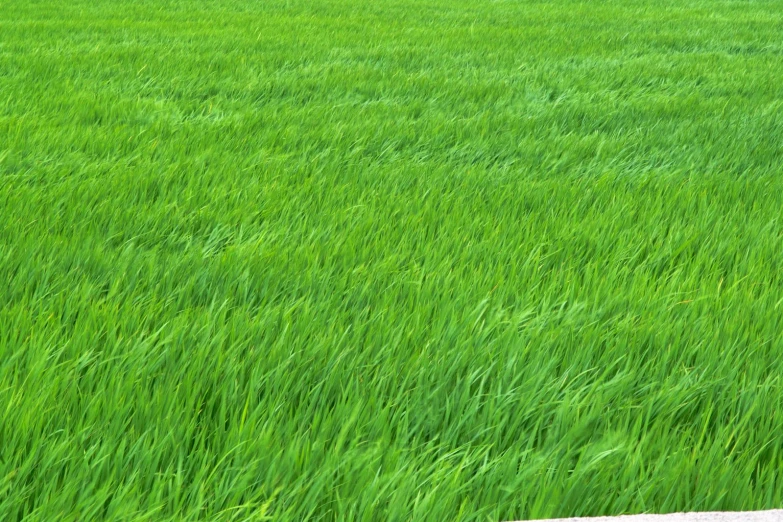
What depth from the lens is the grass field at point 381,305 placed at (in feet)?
4.20

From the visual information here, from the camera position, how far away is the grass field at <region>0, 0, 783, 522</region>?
128 cm

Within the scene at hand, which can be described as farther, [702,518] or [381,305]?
[381,305]

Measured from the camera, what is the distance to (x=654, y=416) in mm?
1558

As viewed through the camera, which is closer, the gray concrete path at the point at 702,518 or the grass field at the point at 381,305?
the gray concrete path at the point at 702,518

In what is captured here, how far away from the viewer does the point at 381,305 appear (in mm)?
1943

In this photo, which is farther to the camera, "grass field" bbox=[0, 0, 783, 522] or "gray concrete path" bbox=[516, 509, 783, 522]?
"grass field" bbox=[0, 0, 783, 522]

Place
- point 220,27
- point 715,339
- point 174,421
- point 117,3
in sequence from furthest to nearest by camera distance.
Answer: point 117,3
point 220,27
point 715,339
point 174,421

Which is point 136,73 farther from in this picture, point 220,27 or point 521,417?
point 521,417

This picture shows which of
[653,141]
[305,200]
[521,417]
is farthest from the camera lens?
[653,141]

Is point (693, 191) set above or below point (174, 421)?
below

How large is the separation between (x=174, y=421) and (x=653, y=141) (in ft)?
10.6

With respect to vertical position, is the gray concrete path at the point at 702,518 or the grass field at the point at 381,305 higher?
the gray concrete path at the point at 702,518

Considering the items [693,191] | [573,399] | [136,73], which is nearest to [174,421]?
[573,399]

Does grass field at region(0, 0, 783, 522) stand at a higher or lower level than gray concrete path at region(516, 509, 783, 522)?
lower
